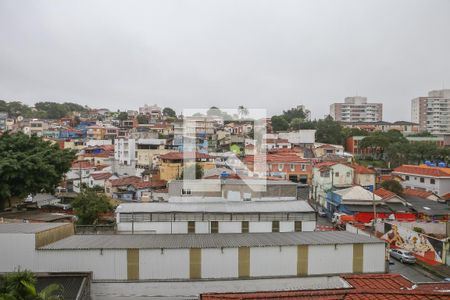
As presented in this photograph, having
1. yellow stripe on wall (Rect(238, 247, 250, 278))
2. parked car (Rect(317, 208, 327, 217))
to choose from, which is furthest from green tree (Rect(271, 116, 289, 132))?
yellow stripe on wall (Rect(238, 247, 250, 278))

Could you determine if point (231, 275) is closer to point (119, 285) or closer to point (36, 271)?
point (119, 285)

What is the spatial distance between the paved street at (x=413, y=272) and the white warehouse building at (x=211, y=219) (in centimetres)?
410

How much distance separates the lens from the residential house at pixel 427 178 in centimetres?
3130

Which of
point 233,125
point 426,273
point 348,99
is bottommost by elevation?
point 426,273

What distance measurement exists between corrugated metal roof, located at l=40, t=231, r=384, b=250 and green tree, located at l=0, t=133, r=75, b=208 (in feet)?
37.2

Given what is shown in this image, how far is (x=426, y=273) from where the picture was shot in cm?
1592

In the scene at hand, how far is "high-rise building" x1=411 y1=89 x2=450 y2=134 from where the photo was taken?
8994 centimetres

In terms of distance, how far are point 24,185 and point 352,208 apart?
2109cm

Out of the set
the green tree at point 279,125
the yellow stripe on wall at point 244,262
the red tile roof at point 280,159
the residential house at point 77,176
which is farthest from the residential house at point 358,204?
the green tree at point 279,125

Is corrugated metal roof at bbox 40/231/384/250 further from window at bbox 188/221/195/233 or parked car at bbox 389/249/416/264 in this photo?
parked car at bbox 389/249/416/264

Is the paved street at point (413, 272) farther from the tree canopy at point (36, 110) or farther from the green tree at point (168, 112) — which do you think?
the tree canopy at point (36, 110)

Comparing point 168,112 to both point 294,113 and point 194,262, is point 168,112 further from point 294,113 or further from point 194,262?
point 194,262

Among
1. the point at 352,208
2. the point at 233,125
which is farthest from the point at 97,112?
the point at 352,208

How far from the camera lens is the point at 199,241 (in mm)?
12781
